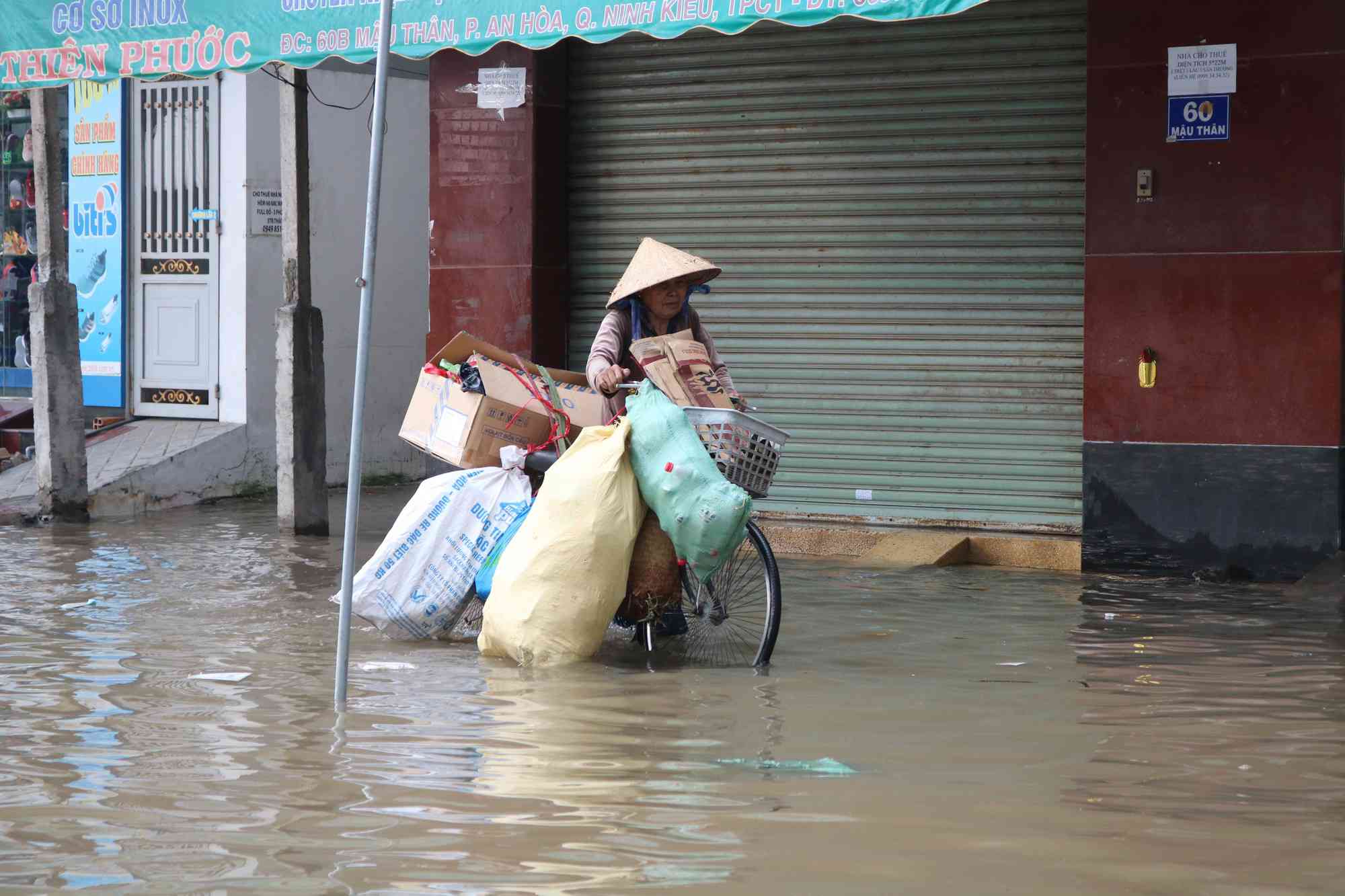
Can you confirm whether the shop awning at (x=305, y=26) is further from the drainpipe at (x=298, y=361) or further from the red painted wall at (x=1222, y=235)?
the red painted wall at (x=1222, y=235)

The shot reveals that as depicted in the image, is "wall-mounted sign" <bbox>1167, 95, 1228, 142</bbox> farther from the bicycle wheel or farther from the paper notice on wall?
the paper notice on wall

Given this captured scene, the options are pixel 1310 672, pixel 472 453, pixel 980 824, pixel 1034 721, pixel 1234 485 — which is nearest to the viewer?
pixel 980 824

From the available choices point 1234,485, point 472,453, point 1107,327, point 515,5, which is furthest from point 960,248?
point 472,453

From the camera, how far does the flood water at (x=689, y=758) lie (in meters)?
3.60

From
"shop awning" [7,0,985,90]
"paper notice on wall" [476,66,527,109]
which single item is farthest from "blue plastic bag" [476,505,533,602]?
"paper notice on wall" [476,66,527,109]

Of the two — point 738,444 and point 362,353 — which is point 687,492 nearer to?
point 738,444

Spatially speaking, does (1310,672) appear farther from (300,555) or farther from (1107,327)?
(300,555)


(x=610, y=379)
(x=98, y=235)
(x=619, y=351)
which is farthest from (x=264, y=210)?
(x=610, y=379)

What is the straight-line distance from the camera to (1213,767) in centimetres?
454

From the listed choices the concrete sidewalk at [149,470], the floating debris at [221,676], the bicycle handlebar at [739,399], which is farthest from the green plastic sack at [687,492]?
the concrete sidewalk at [149,470]

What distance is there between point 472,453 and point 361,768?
2.37m

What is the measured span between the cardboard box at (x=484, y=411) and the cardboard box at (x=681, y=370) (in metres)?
0.48

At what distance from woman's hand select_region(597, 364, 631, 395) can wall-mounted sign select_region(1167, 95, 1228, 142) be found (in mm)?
3844

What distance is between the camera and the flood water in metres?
3.60
